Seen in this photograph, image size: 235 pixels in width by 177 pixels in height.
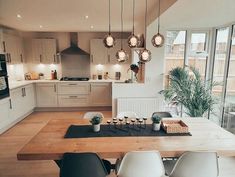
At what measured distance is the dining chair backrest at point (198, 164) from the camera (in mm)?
1816

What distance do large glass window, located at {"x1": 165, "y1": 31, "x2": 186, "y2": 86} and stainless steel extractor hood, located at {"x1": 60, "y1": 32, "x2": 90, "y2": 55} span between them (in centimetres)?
279

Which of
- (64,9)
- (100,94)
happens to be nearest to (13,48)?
(64,9)

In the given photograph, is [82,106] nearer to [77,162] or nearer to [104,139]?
[104,139]

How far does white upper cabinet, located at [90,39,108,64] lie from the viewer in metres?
5.96

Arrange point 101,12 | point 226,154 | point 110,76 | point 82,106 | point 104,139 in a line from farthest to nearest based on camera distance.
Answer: point 110,76, point 82,106, point 101,12, point 104,139, point 226,154

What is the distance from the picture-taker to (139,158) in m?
1.77

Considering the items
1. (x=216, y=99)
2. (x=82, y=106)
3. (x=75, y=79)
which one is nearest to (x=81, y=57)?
(x=75, y=79)

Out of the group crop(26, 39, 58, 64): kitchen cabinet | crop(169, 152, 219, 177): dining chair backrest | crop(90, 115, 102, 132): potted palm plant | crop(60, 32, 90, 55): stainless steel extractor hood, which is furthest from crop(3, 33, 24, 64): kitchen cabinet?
crop(169, 152, 219, 177): dining chair backrest

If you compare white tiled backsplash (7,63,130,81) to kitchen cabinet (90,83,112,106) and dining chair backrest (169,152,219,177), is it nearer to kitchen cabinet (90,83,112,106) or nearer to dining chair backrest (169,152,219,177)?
kitchen cabinet (90,83,112,106)

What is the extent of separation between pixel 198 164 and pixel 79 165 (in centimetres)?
120

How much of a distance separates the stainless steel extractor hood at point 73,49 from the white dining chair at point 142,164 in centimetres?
470

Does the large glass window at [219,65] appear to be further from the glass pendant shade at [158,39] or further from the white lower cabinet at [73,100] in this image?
the white lower cabinet at [73,100]

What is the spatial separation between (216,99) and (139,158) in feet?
8.66

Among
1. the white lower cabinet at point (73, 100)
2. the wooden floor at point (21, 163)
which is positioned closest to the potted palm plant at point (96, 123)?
the wooden floor at point (21, 163)
